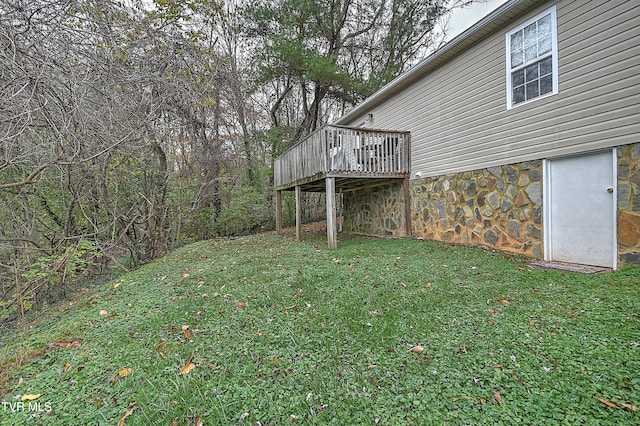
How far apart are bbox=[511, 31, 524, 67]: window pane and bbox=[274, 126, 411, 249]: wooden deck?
295cm

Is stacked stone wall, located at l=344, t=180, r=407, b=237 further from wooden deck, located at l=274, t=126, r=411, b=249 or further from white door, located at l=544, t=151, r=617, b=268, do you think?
white door, located at l=544, t=151, r=617, b=268

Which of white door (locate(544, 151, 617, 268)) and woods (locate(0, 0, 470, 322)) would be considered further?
white door (locate(544, 151, 617, 268))

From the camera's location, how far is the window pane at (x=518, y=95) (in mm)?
5051

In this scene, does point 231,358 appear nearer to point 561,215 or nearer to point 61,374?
point 61,374

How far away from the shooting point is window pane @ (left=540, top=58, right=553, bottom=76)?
180 inches

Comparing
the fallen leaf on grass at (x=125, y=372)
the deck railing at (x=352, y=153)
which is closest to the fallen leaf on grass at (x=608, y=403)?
the fallen leaf on grass at (x=125, y=372)

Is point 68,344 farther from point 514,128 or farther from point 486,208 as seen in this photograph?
point 514,128

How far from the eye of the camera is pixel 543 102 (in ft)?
15.4

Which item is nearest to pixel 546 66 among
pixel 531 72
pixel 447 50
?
pixel 531 72

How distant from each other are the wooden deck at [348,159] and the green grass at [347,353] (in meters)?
3.21

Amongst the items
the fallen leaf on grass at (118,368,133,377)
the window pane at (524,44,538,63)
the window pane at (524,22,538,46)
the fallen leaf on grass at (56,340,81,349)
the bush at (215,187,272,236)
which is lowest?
the fallen leaf on grass at (56,340,81,349)

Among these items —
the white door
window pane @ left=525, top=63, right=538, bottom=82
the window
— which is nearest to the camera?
the white door

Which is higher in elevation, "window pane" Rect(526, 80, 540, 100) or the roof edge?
the roof edge

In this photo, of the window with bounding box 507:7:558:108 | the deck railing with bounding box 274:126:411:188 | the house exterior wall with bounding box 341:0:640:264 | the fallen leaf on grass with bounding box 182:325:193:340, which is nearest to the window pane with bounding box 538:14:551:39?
the window with bounding box 507:7:558:108
